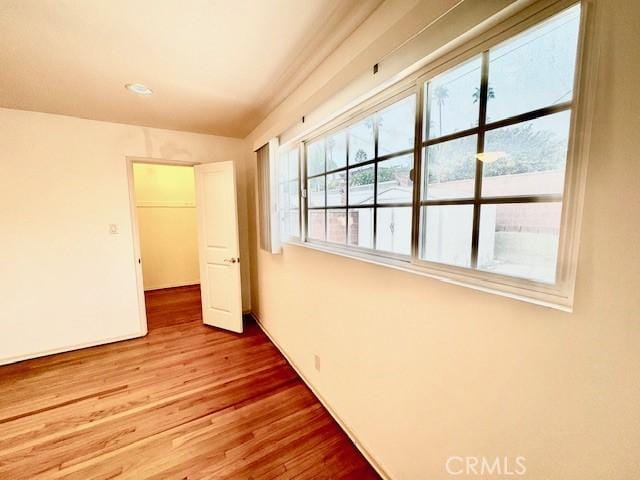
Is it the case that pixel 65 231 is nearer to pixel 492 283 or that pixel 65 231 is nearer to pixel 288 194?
pixel 288 194

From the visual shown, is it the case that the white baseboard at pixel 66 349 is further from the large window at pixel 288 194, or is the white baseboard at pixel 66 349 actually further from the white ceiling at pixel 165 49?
the white ceiling at pixel 165 49

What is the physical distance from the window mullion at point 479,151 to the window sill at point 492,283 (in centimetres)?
6

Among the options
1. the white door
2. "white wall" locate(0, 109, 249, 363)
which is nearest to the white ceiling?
"white wall" locate(0, 109, 249, 363)

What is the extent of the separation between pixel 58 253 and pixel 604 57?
3.91 metres

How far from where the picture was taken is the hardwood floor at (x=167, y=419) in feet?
4.51

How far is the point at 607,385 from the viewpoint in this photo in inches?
24.1

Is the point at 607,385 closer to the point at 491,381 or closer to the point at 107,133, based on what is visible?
the point at 491,381

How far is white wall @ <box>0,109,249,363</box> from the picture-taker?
7.63 feet

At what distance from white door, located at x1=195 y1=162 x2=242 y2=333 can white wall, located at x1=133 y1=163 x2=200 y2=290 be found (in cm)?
178

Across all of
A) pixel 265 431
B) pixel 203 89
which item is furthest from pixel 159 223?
pixel 265 431

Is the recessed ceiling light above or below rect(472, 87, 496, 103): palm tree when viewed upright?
above

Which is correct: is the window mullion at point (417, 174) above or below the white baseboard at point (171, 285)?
above

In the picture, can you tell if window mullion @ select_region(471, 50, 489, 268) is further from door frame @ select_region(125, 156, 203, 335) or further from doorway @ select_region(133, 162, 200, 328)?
doorway @ select_region(133, 162, 200, 328)

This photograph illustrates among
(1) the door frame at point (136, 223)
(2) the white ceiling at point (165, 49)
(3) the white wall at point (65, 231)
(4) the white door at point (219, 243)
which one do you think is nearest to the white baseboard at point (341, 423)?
(4) the white door at point (219, 243)
